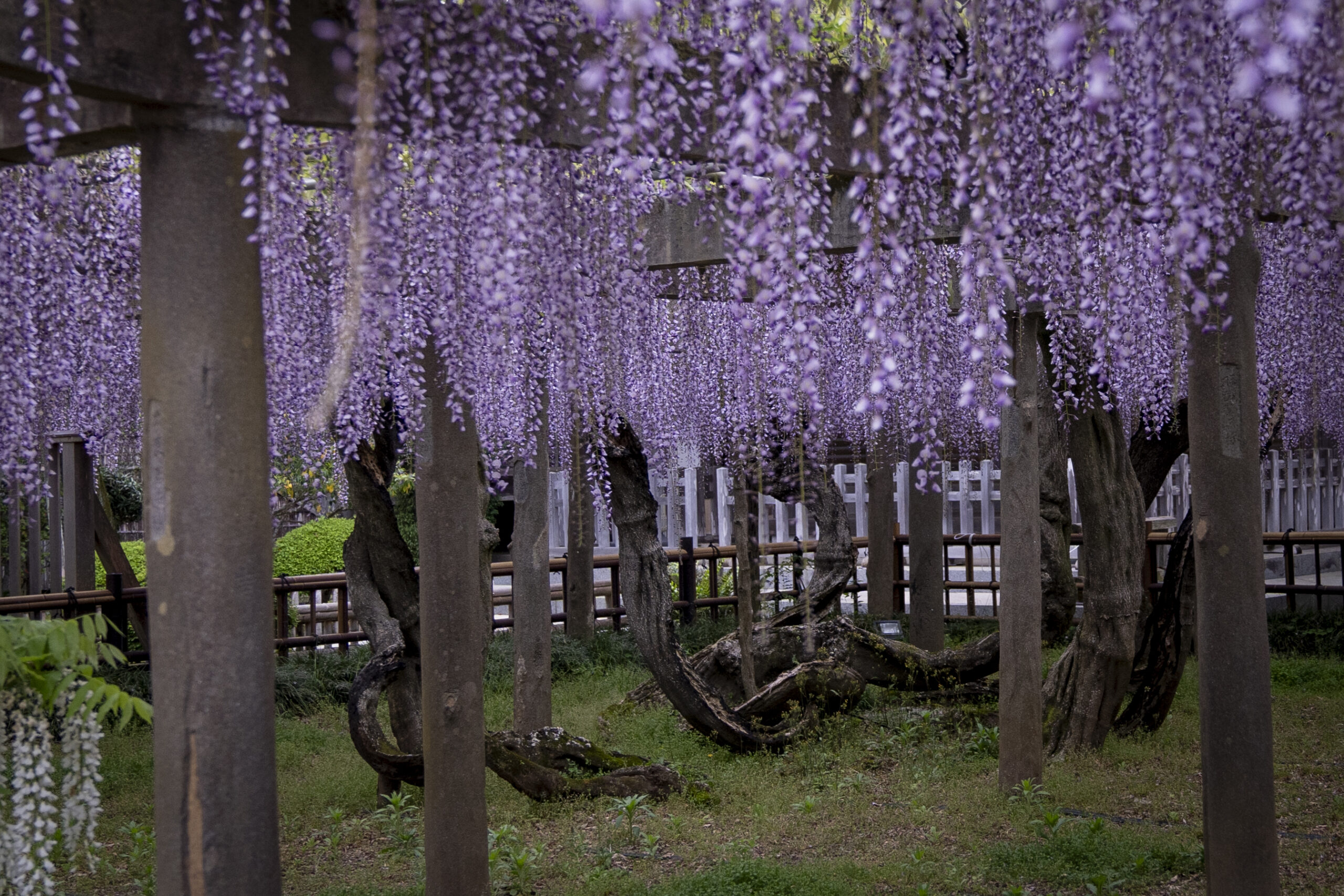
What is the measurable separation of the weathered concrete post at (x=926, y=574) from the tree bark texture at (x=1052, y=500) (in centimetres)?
184

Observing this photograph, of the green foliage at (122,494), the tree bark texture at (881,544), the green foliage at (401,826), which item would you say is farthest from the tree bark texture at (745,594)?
the green foliage at (122,494)

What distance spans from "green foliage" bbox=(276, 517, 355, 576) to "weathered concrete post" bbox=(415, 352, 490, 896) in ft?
21.2

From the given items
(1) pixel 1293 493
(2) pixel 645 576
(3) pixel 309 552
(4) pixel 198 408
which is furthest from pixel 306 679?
(1) pixel 1293 493

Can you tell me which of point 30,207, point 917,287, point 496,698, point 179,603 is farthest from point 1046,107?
point 496,698

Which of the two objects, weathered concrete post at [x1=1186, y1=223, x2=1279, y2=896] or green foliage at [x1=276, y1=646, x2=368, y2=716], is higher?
weathered concrete post at [x1=1186, y1=223, x2=1279, y2=896]

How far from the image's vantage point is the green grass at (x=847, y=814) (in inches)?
161

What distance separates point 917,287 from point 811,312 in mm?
794

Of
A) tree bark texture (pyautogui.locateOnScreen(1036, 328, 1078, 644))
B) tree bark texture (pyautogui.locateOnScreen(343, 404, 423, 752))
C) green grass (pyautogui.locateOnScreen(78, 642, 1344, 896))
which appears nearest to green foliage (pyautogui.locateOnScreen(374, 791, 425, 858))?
green grass (pyautogui.locateOnScreen(78, 642, 1344, 896))

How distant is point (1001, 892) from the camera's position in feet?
12.9

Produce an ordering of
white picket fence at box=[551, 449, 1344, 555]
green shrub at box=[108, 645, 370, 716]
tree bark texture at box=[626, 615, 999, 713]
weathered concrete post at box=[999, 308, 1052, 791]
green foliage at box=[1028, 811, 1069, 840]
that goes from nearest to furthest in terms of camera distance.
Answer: green foliage at box=[1028, 811, 1069, 840]
weathered concrete post at box=[999, 308, 1052, 791]
tree bark texture at box=[626, 615, 999, 713]
green shrub at box=[108, 645, 370, 716]
white picket fence at box=[551, 449, 1344, 555]

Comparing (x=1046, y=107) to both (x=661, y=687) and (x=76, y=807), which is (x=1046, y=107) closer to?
(x=76, y=807)

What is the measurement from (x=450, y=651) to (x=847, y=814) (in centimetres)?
211

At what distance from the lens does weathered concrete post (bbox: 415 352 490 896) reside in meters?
3.84

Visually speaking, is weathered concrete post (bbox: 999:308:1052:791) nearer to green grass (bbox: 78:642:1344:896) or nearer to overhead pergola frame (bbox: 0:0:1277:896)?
green grass (bbox: 78:642:1344:896)
